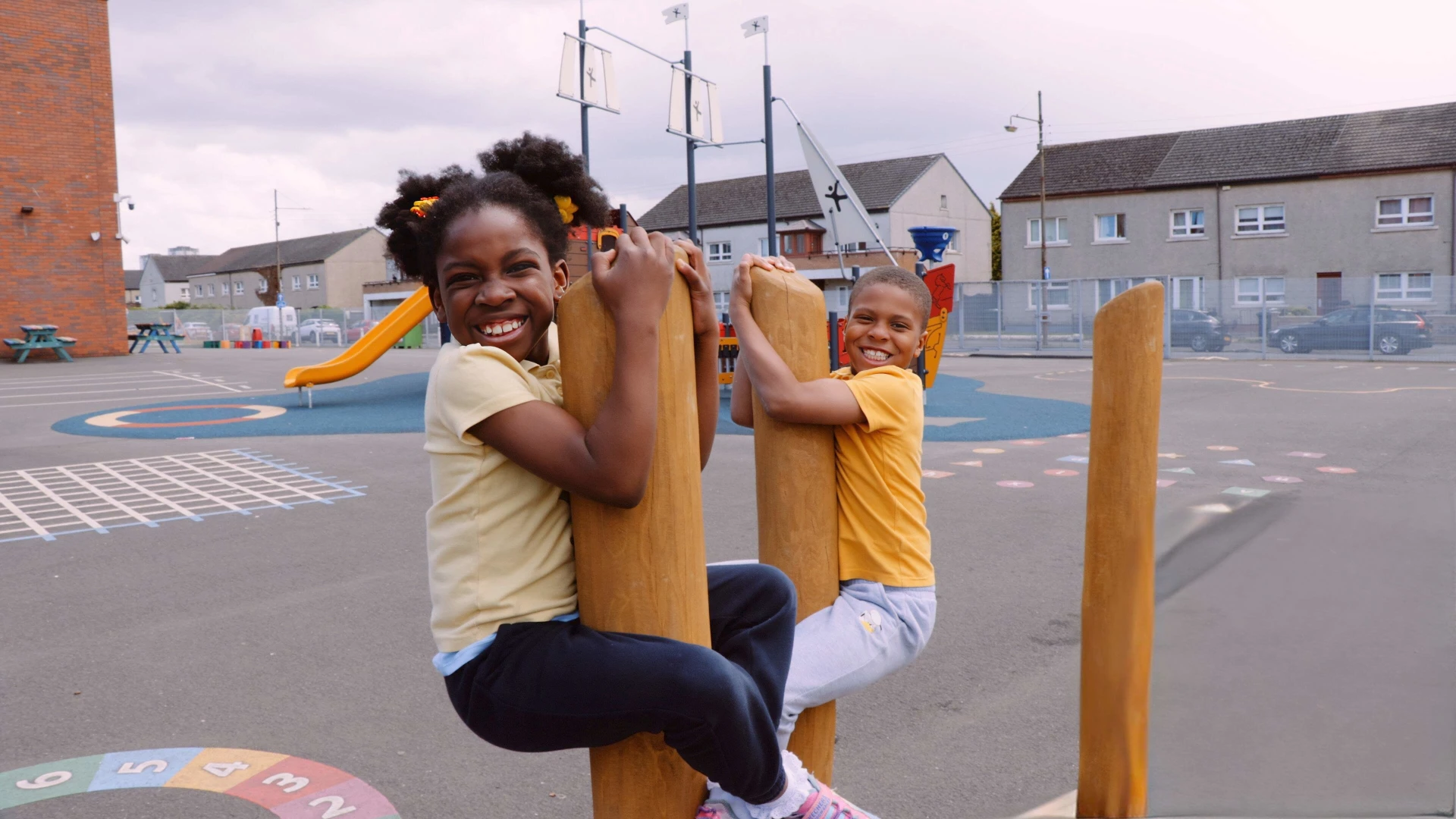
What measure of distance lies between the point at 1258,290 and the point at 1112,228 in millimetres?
Answer: 8054

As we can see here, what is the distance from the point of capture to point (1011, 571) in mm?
6207

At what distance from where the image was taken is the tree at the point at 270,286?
261ft

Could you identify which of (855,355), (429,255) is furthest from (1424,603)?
(429,255)

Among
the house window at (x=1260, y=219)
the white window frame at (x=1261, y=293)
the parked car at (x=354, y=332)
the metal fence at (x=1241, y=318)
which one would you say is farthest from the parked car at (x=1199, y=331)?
the parked car at (x=354, y=332)

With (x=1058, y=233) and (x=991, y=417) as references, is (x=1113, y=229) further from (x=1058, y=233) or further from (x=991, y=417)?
(x=991, y=417)

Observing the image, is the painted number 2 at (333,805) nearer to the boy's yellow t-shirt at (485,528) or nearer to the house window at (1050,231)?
the boy's yellow t-shirt at (485,528)

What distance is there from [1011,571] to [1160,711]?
357 centimetres

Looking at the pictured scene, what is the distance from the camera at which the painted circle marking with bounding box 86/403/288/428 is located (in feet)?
47.8

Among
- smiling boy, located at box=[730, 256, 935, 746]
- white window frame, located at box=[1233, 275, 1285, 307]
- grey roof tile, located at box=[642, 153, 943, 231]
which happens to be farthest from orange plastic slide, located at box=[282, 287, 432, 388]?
grey roof tile, located at box=[642, 153, 943, 231]

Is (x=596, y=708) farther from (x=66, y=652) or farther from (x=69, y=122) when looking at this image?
(x=69, y=122)

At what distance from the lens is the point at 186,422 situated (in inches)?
592

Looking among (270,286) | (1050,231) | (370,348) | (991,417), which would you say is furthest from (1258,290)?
(270,286)

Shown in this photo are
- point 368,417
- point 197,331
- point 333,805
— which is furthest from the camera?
point 197,331

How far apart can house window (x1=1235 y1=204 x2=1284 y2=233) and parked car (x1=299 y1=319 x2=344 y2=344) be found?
35.5m
